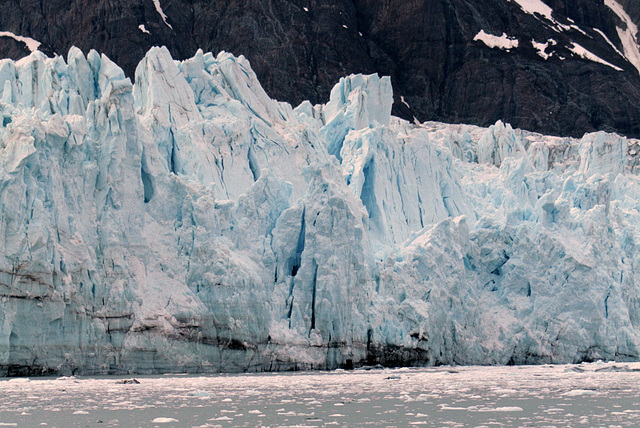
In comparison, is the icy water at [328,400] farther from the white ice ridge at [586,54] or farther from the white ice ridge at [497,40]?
the white ice ridge at [586,54]

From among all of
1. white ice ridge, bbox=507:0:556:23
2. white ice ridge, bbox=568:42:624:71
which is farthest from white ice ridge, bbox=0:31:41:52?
white ice ridge, bbox=568:42:624:71

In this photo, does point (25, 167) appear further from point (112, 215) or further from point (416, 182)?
point (416, 182)

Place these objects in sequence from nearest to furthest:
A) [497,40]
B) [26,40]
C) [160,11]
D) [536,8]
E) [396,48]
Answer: [26,40]
[160,11]
[396,48]
[497,40]
[536,8]

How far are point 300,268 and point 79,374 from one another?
6.34 metres

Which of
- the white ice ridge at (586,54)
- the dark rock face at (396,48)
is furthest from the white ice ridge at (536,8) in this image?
the white ice ridge at (586,54)

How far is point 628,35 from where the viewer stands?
7331 cm

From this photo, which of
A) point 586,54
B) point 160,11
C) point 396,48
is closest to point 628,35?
point 586,54

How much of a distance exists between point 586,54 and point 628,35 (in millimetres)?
10608

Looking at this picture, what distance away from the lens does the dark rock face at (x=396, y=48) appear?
188 feet

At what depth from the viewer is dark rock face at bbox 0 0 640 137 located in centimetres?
5731

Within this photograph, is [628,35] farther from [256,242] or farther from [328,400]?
[328,400]

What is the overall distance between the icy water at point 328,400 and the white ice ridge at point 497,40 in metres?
41.5

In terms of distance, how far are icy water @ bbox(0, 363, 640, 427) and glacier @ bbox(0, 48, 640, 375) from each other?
1.54m

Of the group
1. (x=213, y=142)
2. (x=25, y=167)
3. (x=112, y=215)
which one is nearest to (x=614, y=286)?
(x=213, y=142)
